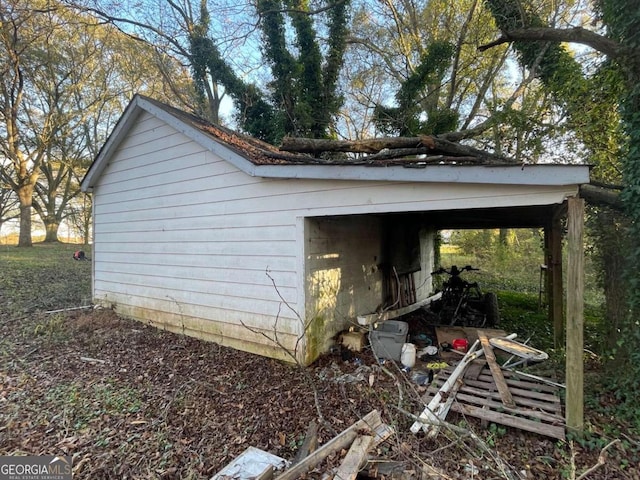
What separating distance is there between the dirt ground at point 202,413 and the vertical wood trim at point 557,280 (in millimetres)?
2740

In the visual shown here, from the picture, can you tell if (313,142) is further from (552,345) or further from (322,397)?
(552,345)

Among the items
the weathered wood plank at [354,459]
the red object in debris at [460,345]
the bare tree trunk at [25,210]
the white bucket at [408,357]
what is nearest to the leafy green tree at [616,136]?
the red object in debris at [460,345]

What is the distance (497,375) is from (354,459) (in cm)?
194

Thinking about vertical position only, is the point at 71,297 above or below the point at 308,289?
below

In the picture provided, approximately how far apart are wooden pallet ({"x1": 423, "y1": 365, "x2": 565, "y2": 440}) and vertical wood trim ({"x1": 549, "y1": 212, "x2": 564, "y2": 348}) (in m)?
2.05

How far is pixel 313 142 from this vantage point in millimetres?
4625

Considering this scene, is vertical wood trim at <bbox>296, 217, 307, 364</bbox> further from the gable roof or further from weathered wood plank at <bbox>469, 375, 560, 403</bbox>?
weathered wood plank at <bbox>469, 375, 560, 403</bbox>

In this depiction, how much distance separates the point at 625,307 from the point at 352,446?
312 cm

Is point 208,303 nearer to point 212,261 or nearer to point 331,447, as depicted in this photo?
point 212,261

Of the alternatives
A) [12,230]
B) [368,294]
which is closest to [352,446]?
[368,294]

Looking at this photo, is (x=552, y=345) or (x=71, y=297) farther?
(x=71, y=297)

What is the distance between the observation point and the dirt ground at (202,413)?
266 cm

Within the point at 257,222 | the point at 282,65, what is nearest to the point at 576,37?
the point at 257,222

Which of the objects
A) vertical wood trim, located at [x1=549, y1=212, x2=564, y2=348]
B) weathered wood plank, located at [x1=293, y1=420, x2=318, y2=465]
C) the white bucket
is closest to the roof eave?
the white bucket
